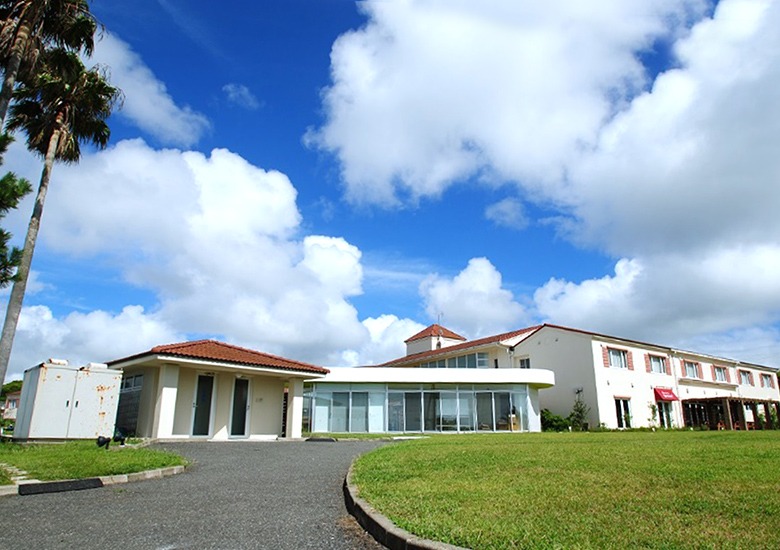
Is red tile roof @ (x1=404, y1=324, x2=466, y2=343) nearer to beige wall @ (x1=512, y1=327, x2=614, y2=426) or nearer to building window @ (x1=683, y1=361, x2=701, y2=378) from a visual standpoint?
beige wall @ (x1=512, y1=327, x2=614, y2=426)

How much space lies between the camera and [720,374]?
4269 centimetres

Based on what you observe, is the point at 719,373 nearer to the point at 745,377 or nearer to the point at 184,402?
the point at 745,377

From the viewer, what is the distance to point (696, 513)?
203 inches

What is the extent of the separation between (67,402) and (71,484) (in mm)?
9725

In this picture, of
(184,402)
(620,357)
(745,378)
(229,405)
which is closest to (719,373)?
(745,378)

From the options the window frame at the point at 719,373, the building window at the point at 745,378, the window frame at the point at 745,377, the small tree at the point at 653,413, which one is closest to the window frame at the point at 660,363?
the small tree at the point at 653,413

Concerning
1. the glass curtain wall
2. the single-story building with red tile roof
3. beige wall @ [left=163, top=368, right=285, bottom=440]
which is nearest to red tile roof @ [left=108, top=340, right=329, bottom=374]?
the single-story building with red tile roof

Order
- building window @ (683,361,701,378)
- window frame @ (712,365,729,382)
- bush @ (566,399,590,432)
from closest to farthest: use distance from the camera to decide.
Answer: bush @ (566,399,590,432) < building window @ (683,361,701,378) < window frame @ (712,365,729,382)

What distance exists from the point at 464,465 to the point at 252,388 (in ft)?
46.5

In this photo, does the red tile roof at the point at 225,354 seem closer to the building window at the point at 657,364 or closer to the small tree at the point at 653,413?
the small tree at the point at 653,413

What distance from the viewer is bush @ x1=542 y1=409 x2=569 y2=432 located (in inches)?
1224

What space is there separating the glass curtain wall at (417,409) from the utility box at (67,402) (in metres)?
12.3

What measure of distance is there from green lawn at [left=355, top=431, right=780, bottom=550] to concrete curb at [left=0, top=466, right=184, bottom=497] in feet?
12.0

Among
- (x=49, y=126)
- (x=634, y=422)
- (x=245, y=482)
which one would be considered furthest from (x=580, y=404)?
(x=49, y=126)
